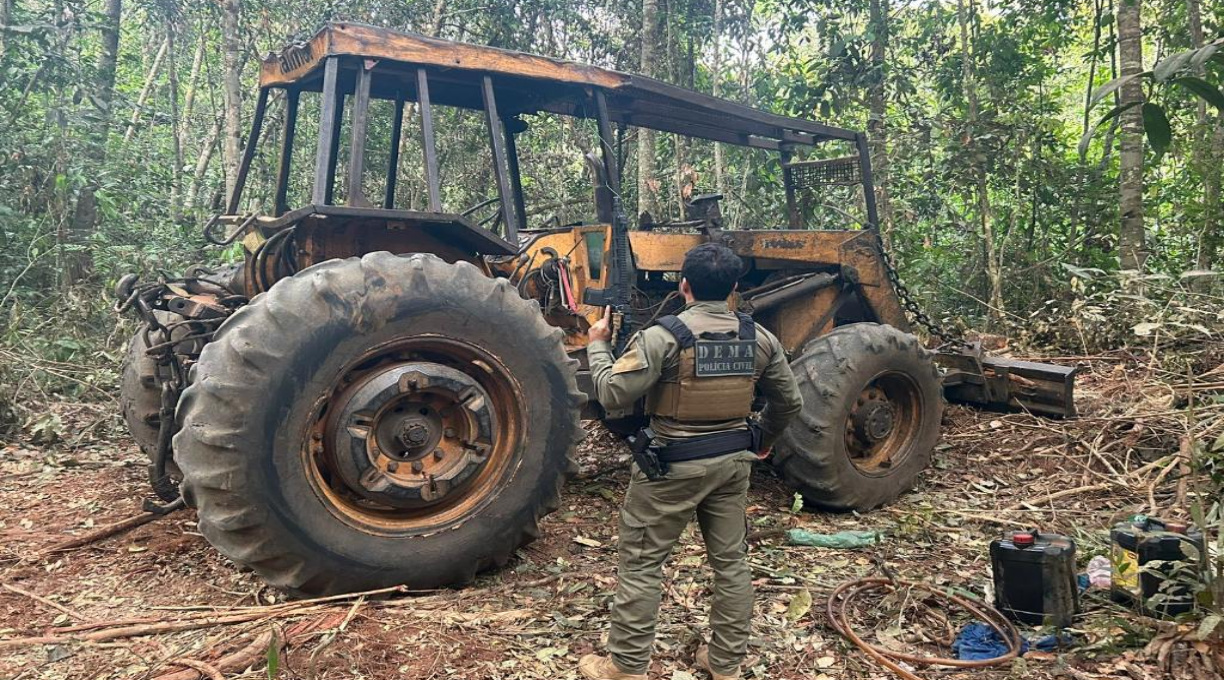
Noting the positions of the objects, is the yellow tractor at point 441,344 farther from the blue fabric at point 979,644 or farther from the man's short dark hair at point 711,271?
the blue fabric at point 979,644

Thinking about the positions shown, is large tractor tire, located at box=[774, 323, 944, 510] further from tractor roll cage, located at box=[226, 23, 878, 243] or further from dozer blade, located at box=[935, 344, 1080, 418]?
tractor roll cage, located at box=[226, 23, 878, 243]

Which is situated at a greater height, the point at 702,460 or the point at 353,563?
the point at 702,460

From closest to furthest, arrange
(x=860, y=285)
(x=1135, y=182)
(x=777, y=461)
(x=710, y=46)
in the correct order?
(x=777, y=461) → (x=860, y=285) → (x=1135, y=182) → (x=710, y=46)

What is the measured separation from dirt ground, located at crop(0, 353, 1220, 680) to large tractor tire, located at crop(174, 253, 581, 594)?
23 cm

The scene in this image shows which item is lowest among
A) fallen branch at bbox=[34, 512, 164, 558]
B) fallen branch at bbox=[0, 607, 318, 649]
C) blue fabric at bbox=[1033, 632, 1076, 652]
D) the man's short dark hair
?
fallen branch at bbox=[34, 512, 164, 558]

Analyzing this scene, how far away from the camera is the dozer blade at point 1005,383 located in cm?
575

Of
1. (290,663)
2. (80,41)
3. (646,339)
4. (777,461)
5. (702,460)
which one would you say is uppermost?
(80,41)

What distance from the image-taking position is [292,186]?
38.7ft

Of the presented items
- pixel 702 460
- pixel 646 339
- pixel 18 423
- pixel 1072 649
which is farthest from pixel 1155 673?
pixel 18 423

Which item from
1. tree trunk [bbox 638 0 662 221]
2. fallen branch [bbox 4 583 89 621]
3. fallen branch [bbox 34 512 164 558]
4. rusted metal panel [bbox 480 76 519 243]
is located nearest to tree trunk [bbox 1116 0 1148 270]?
tree trunk [bbox 638 0 662 221]

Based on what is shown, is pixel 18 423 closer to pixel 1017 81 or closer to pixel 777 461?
pixel 777 461

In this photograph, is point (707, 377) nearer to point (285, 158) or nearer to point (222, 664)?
point (222, 664)

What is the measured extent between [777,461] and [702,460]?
6.68 ft

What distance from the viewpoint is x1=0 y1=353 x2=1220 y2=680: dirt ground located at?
9.29 ft
